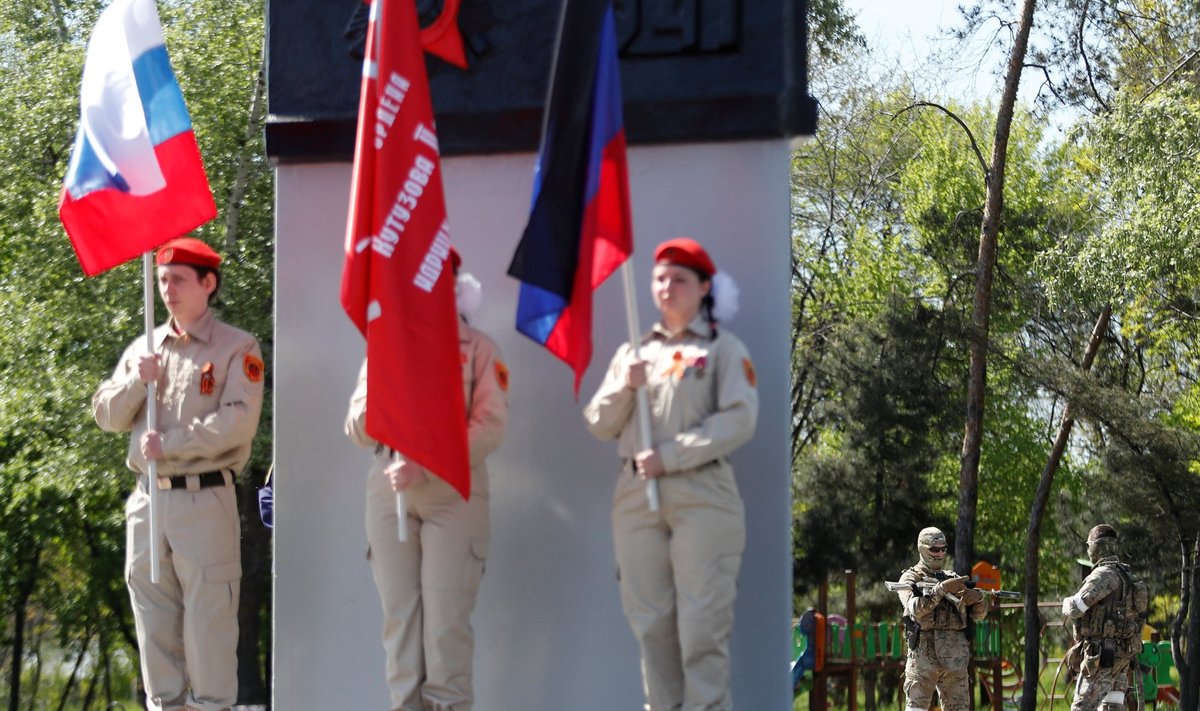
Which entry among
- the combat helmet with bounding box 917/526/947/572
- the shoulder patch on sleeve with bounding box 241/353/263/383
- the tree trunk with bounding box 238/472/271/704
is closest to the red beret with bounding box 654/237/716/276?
the shoulder patch on sleeve with bounding box 241/353/263/383

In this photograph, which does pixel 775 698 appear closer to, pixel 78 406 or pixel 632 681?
pixel 632 681

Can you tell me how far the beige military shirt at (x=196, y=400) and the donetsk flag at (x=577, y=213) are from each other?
129 centimetres

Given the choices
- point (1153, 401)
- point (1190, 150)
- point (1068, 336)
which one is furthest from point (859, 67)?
point (1190, 150)

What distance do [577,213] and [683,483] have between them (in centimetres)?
114

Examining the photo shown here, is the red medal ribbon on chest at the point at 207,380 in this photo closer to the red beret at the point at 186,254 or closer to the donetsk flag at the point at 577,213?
the red beret at the point at 186,254

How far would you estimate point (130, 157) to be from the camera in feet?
23.5

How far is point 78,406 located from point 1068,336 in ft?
59.0

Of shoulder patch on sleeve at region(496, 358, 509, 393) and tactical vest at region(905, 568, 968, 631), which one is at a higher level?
shoulder patch on sleeve at region(496, 358, 509, 393)

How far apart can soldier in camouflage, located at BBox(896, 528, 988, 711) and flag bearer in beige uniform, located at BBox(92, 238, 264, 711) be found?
731 cm

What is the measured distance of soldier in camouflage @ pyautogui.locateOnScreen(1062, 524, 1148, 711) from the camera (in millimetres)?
13664

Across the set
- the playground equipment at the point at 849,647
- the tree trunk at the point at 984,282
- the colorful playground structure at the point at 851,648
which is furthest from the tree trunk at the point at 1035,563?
the playground equipment at the point at 849,647

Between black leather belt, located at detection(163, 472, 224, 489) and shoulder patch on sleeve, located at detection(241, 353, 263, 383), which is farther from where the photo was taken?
shoulder patch on sleeve, located at detection(241, 353, 263, 383)

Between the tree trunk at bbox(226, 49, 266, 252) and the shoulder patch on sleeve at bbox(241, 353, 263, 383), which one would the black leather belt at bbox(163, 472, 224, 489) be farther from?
the tree trunk at bbox(226, 49, 266, 252)

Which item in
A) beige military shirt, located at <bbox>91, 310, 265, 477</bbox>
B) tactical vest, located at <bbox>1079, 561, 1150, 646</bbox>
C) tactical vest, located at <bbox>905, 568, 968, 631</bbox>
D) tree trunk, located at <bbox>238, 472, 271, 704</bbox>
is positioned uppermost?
beige military shirt, located at <bbox>91, 310, 265, 477</bbox>
